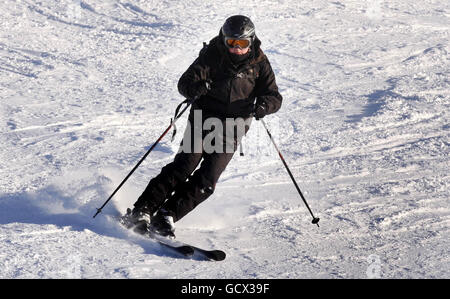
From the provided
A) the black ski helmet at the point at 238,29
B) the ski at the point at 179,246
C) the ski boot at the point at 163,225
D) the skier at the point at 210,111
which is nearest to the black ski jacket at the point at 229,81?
the skier at the point at 210,111

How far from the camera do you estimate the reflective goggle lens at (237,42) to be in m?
5.52

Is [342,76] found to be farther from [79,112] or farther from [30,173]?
[30,173]

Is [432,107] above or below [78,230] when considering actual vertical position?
below

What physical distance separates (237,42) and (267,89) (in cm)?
53

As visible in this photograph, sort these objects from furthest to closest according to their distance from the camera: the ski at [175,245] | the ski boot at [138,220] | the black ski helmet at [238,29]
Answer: the ski boot at [138,220] < the black ski helmet at [238,29] < the ski at [175,245]

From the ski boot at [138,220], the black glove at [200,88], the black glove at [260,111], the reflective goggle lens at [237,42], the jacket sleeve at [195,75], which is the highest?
the reflective goggle lens at [237,42]

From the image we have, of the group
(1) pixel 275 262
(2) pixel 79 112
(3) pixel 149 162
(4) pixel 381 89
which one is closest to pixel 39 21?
(2) pixel 79 112

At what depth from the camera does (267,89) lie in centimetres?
576

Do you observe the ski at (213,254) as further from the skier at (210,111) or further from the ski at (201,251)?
the skier at (210,111)

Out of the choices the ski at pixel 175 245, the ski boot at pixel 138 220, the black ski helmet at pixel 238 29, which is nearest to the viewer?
the ski at pixel 175 245

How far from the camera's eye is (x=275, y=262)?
5484mm

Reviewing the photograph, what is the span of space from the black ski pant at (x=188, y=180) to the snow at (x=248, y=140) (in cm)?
39

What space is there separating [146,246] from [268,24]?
8635 millimetres

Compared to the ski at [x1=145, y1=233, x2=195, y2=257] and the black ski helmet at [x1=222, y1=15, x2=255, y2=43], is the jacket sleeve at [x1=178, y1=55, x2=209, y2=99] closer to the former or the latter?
the black ski helmet at [x1=222, y1=15, x2=255, y2=43]
